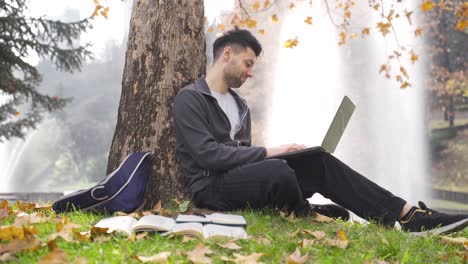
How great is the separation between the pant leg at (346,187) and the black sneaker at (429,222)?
92 millimetres

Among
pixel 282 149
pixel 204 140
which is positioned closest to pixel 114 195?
pixel 204 140

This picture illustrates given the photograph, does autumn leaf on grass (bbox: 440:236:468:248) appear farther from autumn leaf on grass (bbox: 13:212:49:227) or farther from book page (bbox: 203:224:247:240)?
autumn leaf on grass (bbox: 13:212:49:227)

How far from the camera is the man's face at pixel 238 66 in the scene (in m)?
4.51

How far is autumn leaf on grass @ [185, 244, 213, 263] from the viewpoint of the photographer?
2826 mm

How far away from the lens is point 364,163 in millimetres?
21156

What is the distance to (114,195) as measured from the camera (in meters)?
4.15

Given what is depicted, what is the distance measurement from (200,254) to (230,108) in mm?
1900

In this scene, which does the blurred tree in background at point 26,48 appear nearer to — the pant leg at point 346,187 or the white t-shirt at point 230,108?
the white t-shirt at point 230,108

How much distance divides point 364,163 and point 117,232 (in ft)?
61.6

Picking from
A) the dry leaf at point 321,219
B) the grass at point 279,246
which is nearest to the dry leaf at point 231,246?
the grass at point 279,246

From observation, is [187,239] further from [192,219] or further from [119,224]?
[119,224]

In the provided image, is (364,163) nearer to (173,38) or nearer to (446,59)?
(446,59)

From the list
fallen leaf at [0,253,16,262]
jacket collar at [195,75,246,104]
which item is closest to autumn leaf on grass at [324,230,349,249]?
jacket collar at [195,75,246,104]

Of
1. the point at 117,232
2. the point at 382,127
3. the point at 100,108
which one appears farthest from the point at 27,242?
the point at 100,108
